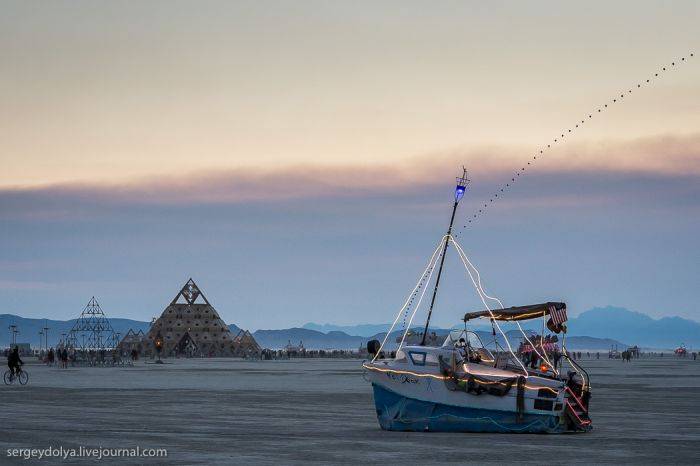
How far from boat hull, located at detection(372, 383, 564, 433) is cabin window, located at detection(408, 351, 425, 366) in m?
0.95

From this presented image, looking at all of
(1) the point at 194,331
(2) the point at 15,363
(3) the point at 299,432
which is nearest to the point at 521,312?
(3) the point at 299,432

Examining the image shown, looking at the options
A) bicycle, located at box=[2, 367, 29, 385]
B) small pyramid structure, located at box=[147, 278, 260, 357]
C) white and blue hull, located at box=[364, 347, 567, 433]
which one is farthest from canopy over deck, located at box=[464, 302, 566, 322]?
small pyramid structure, located at box=[147, 278, 260, 357]

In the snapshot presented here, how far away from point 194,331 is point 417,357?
15932 centimetres

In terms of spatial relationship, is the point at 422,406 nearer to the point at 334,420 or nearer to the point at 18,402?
the point at 334,420

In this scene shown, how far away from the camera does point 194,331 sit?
190 meters

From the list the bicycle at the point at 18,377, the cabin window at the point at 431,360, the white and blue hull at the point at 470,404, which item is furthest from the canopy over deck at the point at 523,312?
the bicycle at the point at 18,377

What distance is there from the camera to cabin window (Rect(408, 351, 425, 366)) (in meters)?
33.2

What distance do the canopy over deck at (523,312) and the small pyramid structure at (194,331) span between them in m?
152

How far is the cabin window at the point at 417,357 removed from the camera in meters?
33.2

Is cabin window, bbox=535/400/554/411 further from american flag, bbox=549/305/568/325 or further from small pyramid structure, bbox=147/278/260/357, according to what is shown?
small pyramid structure, bbox=147/278/260/357

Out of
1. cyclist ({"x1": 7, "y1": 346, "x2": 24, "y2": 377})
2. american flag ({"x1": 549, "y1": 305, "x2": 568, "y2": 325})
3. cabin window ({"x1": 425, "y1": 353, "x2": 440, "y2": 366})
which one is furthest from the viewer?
cyclist ({"x1": 7, "y1": 346, "x2": 24, "y2": 377})

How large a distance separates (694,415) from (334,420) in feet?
37.8

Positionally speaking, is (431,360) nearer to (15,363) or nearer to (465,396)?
(465,396)

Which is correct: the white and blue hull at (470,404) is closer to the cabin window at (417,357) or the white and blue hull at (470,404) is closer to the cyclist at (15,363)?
the cabin window at (417,357)
